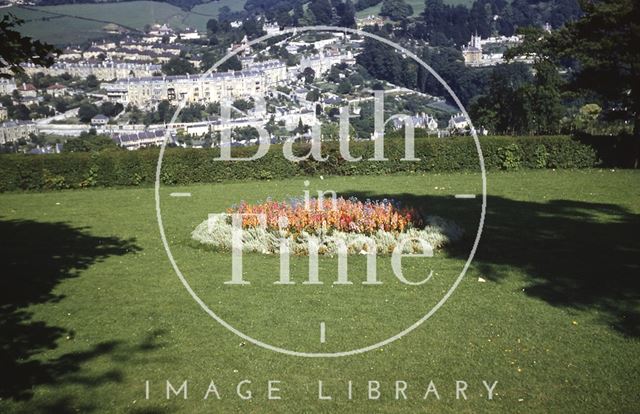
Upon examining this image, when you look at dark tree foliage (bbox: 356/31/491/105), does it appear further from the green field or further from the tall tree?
the green field

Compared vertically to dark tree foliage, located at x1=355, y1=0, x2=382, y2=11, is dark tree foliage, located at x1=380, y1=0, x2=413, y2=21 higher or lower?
lower

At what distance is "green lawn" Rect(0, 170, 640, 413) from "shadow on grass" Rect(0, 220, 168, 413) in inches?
1.0

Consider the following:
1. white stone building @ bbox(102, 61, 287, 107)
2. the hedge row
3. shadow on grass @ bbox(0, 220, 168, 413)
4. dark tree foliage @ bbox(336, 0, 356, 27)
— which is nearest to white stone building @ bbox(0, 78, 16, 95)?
white stone building @ bbox(102, 61, 287, 107)

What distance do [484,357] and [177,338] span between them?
11.5 feet

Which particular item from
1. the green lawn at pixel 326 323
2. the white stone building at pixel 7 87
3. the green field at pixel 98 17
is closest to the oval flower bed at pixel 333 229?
the green lawn at pixel 326 323

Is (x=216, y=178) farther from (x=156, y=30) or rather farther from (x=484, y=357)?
(x=156, y=30)

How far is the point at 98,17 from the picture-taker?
4210 inches

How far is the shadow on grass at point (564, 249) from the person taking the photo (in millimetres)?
8305

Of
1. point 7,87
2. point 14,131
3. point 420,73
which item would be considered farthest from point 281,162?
Result: point 7,87

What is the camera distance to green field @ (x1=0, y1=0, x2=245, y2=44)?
85188 millimetres

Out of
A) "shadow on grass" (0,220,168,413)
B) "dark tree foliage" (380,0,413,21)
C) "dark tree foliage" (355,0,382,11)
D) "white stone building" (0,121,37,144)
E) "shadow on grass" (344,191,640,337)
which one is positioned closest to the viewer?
"shadow on grass" (0,220,168,413)

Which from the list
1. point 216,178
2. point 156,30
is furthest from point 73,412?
point 156,30

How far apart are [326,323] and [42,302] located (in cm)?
408

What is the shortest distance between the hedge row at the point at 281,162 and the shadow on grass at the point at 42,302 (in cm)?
671
